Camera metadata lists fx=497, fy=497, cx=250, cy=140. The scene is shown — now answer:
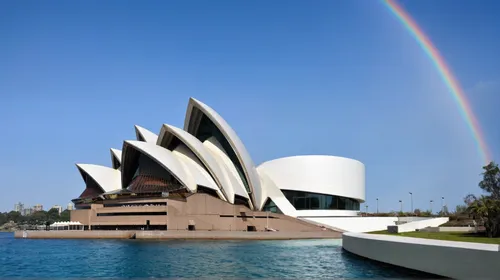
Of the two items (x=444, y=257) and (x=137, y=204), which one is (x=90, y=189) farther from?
(x=444, y=257)

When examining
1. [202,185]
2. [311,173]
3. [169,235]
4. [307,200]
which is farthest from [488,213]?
[307,200]

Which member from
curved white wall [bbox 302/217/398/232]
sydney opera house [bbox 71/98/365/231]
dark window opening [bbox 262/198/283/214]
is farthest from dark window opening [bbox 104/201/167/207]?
curved white wall [bbox 302/217/398/232]

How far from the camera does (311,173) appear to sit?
77.0m

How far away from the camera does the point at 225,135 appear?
214 feet

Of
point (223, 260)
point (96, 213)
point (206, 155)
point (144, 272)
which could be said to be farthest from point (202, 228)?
point (144, 272)

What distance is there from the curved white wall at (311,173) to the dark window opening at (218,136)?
33.5 ft

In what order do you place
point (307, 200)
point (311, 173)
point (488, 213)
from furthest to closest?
point (307, 200), point (311, 173), point (488, 213)

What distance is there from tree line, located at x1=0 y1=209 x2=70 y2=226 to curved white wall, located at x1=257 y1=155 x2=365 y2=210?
69.2m

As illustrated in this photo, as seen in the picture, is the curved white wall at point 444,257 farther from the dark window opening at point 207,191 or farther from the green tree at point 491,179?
the green tree at point 491,179

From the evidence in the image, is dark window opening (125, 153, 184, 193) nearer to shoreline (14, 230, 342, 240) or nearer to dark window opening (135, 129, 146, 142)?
dark window opening (135, 129, 146, 142)

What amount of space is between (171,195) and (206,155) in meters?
7.02

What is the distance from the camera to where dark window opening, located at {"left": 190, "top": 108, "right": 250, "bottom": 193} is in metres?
67.2

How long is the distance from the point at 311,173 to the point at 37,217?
103 m

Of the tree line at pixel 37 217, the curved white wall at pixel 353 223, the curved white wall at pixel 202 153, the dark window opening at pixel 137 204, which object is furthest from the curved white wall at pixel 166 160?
the tree line at pixel 37 217
